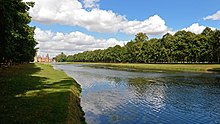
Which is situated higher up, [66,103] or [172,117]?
[66,103]

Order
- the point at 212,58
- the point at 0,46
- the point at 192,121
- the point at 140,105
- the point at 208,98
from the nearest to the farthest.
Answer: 1. the point at 192,121
2. the point at 140,105
3. the point at 208,98
4. the point at 0,46
5. the point at 212,58

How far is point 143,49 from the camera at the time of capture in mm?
167250

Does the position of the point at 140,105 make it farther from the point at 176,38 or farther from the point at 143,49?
the point at 143,49

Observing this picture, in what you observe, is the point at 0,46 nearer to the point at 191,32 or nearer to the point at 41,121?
the point at 41,121

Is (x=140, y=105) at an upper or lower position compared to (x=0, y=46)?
lower

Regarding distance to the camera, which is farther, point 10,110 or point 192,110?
point 192,110

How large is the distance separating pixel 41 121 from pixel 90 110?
31.4 ft

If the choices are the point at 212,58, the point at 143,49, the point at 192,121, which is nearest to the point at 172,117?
the point at 192,121

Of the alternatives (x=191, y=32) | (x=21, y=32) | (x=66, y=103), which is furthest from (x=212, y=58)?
(x=66, y=103)

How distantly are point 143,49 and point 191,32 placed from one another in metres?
35.6

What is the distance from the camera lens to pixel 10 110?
57.4ft

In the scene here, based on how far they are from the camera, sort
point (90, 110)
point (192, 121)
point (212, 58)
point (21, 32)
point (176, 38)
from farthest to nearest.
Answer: point (176, 38) < point (212, 58) < point (21, 32) < point (90, 110) < point (192, 121)

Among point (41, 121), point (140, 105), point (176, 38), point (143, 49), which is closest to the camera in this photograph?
point (41, 121)

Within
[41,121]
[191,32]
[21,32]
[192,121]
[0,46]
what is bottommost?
[192,121]
